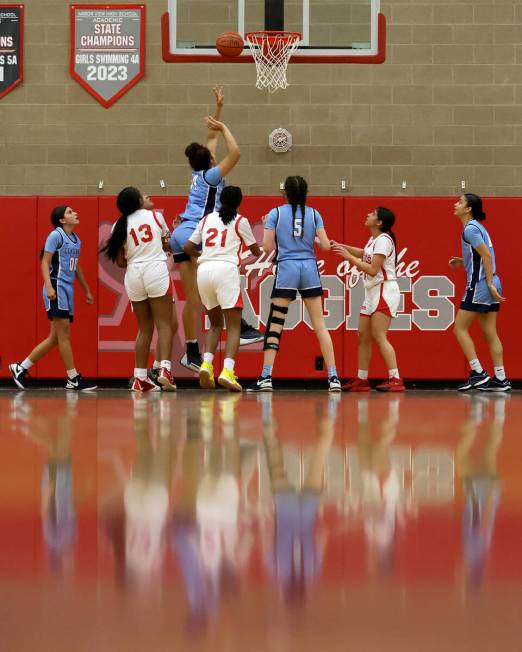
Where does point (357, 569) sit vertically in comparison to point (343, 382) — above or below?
above

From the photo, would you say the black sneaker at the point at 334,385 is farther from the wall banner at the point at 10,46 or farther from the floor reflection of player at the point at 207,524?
the wall banner at the point at 10,46

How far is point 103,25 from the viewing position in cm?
1299

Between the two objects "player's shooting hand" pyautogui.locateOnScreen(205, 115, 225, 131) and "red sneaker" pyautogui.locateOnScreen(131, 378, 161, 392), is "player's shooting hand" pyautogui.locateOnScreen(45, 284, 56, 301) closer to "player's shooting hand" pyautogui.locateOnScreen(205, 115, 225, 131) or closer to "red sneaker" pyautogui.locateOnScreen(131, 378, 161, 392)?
"red sneaker" pyautogui.locateOnScreen(131, 378, 161, 392)

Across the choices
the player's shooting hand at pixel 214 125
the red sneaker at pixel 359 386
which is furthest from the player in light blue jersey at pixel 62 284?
the red sneaker at pixel 359 386

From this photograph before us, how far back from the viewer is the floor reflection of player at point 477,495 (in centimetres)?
257

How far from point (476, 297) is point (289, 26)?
13.0 feet

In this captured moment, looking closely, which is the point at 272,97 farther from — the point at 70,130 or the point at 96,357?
the point at 96,357

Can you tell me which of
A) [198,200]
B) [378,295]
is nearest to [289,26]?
[198,200]

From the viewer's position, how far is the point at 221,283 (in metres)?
9.34

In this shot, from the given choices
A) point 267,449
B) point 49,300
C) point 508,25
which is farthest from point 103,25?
point 267,449

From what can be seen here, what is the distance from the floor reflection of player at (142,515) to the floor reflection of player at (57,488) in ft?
0.38

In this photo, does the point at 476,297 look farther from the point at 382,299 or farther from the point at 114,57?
the point at 114,57

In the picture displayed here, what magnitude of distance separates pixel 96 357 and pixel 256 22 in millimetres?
4224

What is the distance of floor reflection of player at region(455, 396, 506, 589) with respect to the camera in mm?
2568
